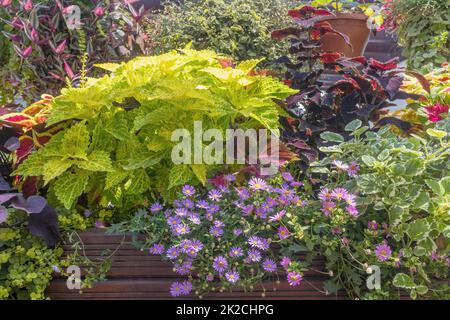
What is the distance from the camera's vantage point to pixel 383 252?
140 cm

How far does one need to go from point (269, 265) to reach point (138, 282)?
35 centimetres

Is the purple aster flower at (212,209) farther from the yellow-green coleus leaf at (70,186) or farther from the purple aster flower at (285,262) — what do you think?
the yellow-green coleus leaf at (70,186)

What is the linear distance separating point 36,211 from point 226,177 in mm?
512

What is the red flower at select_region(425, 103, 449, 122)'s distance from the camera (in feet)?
6.04

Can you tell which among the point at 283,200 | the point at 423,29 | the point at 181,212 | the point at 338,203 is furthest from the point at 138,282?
the point at 423,29

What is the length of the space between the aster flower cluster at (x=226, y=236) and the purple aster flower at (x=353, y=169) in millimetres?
151

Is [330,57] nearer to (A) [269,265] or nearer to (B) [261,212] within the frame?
(B) [261,212]

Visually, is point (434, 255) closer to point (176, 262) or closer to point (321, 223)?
point (321, 223)

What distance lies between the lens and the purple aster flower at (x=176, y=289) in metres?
1.42

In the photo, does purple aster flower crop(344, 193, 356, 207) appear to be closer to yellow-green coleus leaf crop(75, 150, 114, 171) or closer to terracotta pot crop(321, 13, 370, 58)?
yellow-green coleus leaf crop(75, 150, 114, 171)

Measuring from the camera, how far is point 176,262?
57.6 inches
